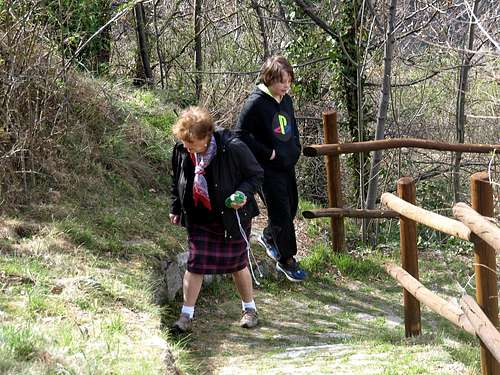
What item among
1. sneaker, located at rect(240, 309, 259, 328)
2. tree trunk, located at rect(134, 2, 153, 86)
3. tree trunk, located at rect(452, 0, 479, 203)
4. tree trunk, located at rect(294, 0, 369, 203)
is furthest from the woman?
tree trunk, located at rect(134, 2, 153, 86)

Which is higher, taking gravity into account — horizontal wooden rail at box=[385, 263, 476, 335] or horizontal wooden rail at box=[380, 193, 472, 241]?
horizontal wooden rail at box=[380, 193, 472, 241]

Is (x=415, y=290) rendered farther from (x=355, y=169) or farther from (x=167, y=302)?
(x=355, y=169)

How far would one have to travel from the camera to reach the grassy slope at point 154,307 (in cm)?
396

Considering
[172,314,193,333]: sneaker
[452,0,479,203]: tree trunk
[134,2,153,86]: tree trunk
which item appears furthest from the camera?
[134,2,153,86]: tree trunk

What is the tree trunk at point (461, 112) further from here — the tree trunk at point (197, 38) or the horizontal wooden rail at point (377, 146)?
the tree trunk at point (197, 38)

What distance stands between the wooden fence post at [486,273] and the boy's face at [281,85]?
2077mm

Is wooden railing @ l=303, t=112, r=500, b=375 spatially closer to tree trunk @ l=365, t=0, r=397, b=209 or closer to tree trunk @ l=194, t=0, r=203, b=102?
tree trunk @ l=365, t=0, r=397, b=209

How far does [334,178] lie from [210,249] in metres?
2.45

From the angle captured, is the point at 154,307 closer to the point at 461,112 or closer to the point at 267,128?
the point at 267,128

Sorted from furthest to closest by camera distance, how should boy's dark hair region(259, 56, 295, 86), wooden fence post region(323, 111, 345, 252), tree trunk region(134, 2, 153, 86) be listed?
tree trunk region(134, 2, 153, 86)
wooden fence post region(323, 111, 345, 252)
boy's dark hair region(259, 56, 295, 86)

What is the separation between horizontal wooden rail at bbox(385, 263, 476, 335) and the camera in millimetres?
4543

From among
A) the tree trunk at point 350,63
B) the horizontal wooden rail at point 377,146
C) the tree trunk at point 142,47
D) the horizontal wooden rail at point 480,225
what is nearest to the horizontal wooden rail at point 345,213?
the horizontal wooden rail at point 377,146

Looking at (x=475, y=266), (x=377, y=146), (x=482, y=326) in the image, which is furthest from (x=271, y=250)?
(x=482, y=326)

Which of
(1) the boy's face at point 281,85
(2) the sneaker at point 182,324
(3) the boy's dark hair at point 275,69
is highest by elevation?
(3) the boy's dark hair at point 275,69
